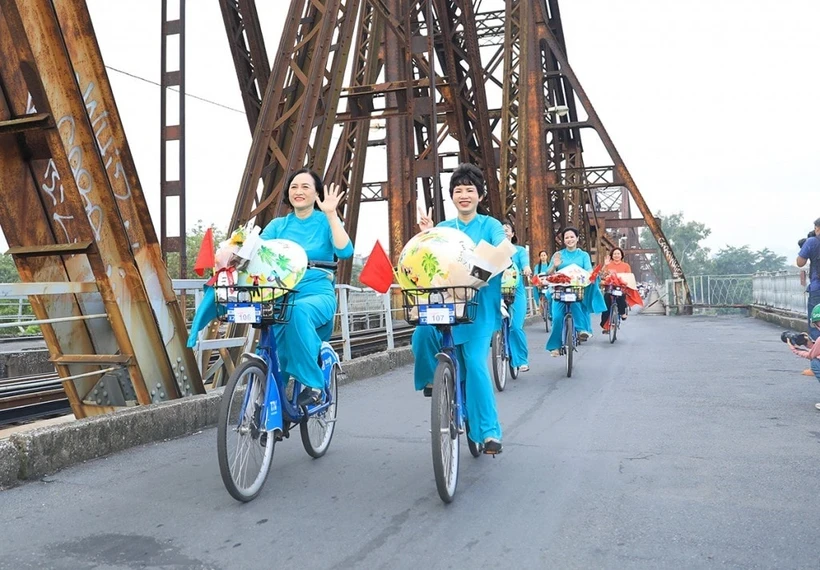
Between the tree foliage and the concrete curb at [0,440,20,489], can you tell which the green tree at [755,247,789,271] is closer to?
the tree foliage

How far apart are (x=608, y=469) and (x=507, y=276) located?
12.7 ft

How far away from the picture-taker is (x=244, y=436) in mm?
3838

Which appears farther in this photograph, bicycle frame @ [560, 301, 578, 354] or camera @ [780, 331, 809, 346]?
bicycle frame @ [560, 301, 578, 354]

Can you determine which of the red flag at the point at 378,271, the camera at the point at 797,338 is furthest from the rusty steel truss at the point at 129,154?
the camera at the point at 797,338

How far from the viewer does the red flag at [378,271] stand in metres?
4.07

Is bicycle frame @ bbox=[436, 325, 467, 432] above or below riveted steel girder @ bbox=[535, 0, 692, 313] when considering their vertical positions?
below

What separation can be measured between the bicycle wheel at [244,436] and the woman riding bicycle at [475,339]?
95 centimetres

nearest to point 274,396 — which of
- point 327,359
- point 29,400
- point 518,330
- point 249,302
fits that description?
point 249,302

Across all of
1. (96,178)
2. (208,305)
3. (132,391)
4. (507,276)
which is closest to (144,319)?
(132,391)

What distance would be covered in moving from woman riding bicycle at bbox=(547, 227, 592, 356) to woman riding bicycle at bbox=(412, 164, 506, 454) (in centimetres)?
512

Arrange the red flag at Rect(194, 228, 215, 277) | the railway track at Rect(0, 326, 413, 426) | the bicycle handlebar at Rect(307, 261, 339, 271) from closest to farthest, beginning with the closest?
the red flag at Rect(194, 228, 215, 277) < the bicycle handlebar at Rect(307, 261, 339, 271) < the railway track at Rect(0, 326, 413, 426)

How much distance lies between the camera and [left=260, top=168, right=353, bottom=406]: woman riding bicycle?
4.26 meters

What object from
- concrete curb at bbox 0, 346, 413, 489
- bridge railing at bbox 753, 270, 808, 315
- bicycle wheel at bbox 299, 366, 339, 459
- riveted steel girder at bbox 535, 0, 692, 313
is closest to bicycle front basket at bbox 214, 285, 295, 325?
bicycle wheel at bbox 299, 366, 339, 459

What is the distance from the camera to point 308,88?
7.54m
